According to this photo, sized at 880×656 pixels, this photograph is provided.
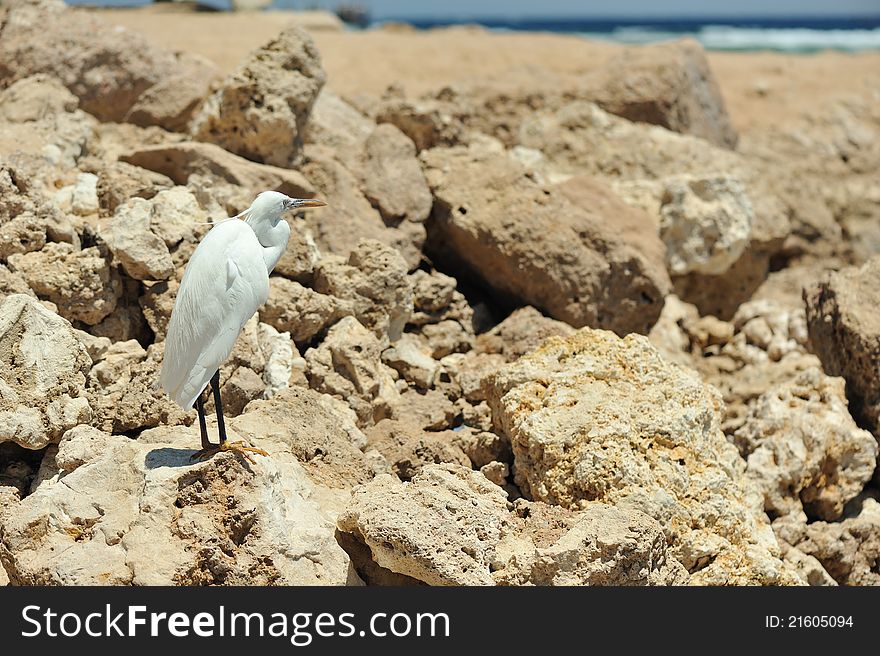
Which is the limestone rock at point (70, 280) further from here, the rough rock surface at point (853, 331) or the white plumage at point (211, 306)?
the rough rock surface at point (853, 331)

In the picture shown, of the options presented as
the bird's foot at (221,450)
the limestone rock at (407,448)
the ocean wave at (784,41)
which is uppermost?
the bird's foot at (221,450)

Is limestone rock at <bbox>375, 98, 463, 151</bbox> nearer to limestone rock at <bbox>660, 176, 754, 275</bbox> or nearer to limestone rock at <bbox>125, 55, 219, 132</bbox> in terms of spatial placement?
limestone rock at <bbox>125, 55, 219, 132</bbox>

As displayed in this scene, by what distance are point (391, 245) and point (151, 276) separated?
5.71 ft

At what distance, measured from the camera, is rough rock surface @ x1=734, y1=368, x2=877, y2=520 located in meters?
5.64

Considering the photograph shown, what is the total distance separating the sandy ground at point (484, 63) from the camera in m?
12.9

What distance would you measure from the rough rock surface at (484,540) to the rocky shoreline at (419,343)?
0.04ft

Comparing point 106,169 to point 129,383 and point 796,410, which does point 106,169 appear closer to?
point 129,383

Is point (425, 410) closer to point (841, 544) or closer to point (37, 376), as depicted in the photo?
point (37, 376)

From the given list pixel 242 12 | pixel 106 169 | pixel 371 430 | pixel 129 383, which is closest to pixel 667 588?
pixel 371 430

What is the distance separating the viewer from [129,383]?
4.88m

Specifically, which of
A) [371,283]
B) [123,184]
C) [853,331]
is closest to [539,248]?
[371,283]

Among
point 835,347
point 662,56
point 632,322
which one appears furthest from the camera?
point 662,56

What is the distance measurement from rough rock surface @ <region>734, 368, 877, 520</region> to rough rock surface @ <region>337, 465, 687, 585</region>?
172 centimetres

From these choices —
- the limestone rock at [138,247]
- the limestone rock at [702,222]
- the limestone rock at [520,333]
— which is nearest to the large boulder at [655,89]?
the limestone rock at [702,222]
